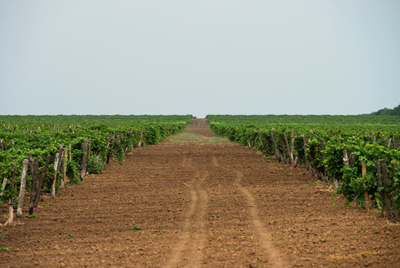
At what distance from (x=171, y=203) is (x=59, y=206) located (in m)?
3.23

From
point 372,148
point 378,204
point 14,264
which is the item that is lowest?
point 14,264

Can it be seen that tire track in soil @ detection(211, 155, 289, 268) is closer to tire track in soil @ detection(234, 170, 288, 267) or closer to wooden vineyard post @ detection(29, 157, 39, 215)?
tire track in soil @ detection(234, 170, 288, 267)

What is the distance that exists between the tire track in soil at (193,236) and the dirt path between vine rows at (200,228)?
0.06 ft

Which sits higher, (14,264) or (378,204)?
(378,204)

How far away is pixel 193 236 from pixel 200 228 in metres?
0.68

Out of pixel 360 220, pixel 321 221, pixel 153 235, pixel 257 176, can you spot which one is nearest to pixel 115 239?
pixel 153 235

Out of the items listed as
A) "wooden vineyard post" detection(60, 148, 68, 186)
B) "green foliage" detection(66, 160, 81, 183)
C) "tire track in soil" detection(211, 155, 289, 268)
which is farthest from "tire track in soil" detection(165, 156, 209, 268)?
"wooden vineyard post" detection(60, 148, 68, 186)

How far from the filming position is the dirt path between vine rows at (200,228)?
309 inches

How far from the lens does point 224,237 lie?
9.13 m

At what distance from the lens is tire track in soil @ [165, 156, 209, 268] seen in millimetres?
7684

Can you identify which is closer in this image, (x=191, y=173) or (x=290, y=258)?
(x=290, y=258)

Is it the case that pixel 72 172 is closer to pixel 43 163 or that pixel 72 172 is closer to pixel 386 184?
pixel 43 163

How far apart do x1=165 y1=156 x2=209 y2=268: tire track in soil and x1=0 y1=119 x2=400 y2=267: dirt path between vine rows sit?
0.06 feet

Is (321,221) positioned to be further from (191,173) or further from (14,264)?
(191,173)
